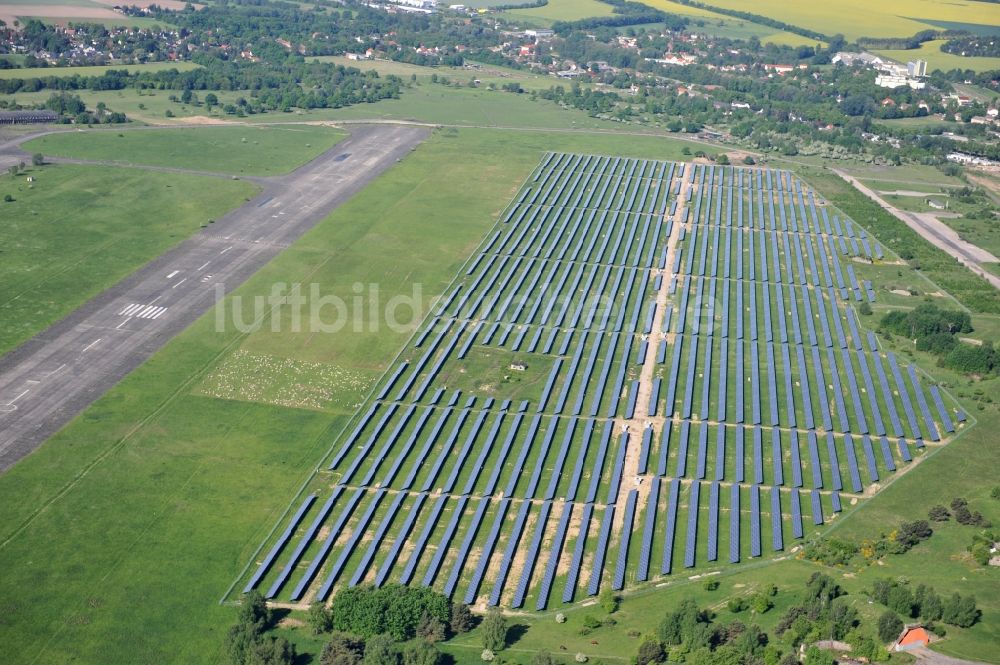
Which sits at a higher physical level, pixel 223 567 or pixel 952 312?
pixel 952 312

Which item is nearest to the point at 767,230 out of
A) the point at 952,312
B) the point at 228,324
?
the point at 952,312

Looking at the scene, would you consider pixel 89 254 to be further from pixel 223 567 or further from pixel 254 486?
pixel 223 567

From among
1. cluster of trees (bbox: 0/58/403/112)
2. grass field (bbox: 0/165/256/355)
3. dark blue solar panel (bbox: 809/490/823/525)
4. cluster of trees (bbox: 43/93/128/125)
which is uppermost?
cluster of trees (bbox: 0/58/403/112)

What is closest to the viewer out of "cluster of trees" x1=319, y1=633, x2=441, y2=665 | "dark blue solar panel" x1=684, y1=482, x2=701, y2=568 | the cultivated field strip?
"cluster of trees" x1=319, y1=633, x2=441, y2=665

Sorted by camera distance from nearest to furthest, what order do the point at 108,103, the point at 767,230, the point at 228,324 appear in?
1. the point at 228,324
2. the point at 767,230
3. the point at 108,103

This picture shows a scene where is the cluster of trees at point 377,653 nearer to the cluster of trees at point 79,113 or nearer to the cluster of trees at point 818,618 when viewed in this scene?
the cluster of trees at point 818,618

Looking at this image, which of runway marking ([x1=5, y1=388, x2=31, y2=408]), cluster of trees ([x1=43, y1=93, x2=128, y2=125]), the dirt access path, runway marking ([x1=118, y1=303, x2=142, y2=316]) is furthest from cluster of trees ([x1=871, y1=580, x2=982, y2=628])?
cluster of trees ([x1=43, y1=93, x2=128, y2=125])

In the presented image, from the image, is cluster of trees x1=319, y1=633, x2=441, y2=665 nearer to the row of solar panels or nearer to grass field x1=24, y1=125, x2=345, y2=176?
the row of solar panels

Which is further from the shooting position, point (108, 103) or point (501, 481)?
point (108, 103)
